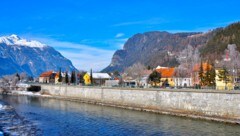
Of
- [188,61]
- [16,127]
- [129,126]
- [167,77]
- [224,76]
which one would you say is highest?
[188,61]

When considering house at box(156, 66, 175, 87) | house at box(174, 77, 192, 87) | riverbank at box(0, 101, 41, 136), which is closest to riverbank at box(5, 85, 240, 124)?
riverbank at box(0, 101, 41, 136)

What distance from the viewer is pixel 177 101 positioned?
63.3m

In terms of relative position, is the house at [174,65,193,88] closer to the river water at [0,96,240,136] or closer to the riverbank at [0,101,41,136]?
the river water at [0,96,240,136]

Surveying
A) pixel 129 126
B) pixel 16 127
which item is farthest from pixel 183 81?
pixel 16 127

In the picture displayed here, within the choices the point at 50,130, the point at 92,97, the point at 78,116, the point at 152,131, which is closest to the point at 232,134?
the point at 152,131

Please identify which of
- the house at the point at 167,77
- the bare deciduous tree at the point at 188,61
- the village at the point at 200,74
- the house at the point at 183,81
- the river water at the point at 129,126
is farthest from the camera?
the house at the point at 167,77

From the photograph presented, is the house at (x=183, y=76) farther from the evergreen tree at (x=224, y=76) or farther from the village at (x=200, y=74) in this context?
the evergreen tree at (x=224, y=76)

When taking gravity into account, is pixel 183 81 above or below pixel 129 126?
above

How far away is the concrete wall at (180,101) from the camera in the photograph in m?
52.1

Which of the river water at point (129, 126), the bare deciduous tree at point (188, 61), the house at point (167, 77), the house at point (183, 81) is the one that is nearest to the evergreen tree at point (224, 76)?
the river water at point (129, 126)

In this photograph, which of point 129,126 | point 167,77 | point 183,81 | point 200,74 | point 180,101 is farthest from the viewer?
point 167,77

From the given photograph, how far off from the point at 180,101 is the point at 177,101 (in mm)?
855

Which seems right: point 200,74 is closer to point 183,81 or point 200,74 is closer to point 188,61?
point 188,61

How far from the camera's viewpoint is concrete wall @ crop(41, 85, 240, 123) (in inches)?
2050
